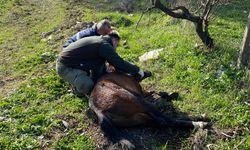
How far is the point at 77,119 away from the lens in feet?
19.3

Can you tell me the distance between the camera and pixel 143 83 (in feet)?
22.4

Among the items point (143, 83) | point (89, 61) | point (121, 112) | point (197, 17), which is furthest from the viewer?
point (197, 17)

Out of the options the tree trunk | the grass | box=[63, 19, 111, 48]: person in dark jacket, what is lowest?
the grass

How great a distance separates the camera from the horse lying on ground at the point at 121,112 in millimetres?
4957

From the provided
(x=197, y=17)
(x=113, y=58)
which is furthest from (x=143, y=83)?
(x=197, y=17)

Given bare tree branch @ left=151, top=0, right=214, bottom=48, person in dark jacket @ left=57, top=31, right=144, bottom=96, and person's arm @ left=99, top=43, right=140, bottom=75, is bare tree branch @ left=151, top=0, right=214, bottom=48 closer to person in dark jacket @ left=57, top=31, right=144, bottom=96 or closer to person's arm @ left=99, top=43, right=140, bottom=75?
person in dark jacket @ left=57, top=31, right=144, bottom=96

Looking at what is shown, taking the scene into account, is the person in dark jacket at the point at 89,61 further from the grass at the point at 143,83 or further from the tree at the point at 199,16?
the tree at the point at 199,16

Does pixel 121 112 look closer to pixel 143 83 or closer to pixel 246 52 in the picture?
pixel 143 83

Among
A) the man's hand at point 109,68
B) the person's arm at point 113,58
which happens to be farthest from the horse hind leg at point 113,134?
the man's hand at point 109,68

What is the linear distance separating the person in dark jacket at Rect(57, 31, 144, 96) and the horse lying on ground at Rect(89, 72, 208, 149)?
505 millimetres

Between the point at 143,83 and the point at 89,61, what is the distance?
1.17 m

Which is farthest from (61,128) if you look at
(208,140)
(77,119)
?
(208,140)

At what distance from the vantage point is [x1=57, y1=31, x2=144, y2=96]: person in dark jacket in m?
5.93

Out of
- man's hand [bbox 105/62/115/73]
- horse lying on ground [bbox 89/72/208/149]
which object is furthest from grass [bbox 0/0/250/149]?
man's hand [bbox 105/62/115/73]
